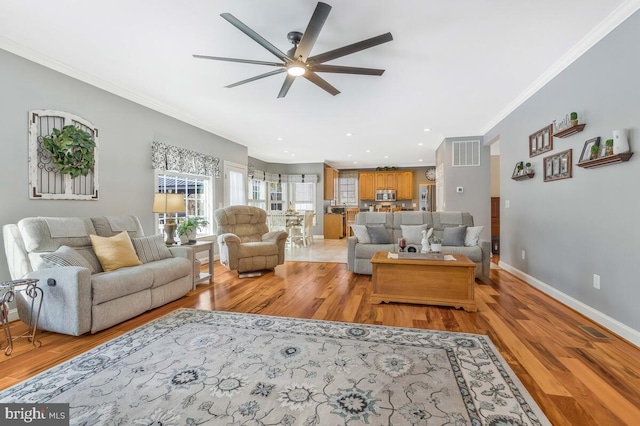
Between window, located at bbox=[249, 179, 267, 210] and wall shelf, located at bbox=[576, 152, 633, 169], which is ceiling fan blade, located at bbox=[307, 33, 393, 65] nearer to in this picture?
wall shelf, located at bbox=[576, 152, 633, 169]

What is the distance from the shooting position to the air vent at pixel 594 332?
2.41 meters

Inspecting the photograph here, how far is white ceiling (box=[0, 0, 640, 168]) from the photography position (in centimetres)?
231

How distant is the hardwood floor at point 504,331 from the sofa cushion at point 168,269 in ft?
0.96

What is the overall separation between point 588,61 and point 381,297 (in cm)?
306

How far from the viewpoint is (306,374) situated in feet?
6.06

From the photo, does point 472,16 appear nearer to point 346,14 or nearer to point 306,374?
point 346,14

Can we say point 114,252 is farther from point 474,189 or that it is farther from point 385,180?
point 385,180

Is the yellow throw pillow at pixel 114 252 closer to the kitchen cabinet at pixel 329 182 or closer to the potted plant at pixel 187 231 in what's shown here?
the potted plant at pixel 187 231

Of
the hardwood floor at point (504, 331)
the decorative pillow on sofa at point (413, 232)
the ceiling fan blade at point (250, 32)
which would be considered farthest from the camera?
the decorative pillow on sofa at point (413, 232)

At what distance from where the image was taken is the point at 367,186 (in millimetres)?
10898

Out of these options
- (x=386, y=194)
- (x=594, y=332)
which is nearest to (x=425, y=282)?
(x=594, y=332)

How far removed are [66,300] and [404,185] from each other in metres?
9.81

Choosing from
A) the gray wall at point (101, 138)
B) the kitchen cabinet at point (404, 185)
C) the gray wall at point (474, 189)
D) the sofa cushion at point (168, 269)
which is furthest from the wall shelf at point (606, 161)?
the kitchen cabinet at point (404, 185)

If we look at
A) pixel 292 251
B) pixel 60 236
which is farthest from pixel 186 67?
pixel 292 251
